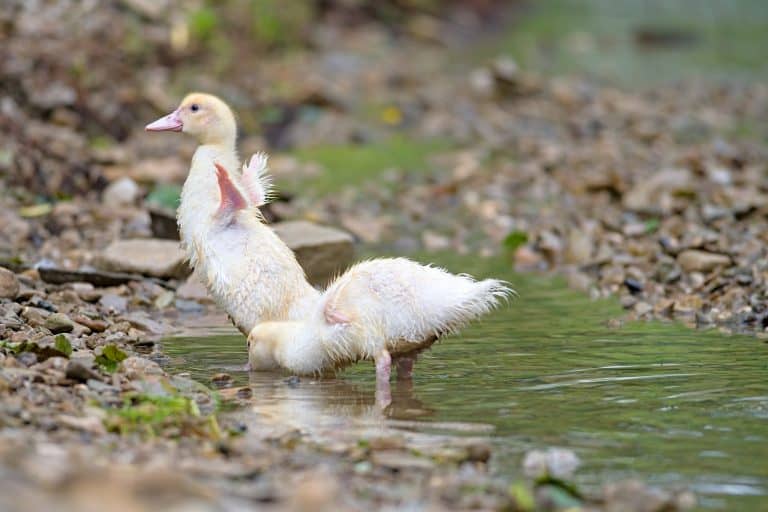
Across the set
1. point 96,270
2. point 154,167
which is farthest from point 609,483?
point 154,167

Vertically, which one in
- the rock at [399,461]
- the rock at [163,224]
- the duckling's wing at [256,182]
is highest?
the duckling's wing at [256,182]

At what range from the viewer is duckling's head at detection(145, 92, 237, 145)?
26.2ft

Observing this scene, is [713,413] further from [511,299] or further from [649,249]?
[649,249]

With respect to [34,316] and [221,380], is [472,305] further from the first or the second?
[34,316]

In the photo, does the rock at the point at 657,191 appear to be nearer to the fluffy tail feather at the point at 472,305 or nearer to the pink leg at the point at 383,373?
the fluffy tail feather at the point at 472,305

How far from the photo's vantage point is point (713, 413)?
595 cm

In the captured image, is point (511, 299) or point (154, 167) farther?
point (154, 167)

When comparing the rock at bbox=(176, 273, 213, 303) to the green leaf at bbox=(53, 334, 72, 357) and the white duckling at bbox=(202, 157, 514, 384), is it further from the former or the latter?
the green leaf at bbox=(53, 334, 72, 357)

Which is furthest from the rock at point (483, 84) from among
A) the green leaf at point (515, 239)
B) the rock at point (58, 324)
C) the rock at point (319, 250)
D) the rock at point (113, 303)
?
the rock at point (58, 324)

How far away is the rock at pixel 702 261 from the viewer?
30.2 ft

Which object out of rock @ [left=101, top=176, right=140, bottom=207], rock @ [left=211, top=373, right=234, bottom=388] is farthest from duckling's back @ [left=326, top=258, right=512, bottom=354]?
rock @ [left=101, top=176, right=140, bottom=207]

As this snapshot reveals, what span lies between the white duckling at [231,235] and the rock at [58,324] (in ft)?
2.77

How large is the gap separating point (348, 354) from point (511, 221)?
18.8ft

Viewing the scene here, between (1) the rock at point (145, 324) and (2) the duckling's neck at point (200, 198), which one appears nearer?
(2) the duckling's neck at point (200, 198)
